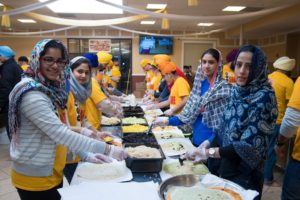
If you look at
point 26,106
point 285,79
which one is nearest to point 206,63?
point 26,106

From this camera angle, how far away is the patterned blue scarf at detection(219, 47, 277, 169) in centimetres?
119

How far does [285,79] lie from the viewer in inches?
115

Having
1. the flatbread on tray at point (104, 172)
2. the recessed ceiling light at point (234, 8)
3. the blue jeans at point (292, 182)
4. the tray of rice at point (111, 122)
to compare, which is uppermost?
the recessed ceiling light at point (234, 8)

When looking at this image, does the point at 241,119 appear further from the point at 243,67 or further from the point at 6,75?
the point at 6,75

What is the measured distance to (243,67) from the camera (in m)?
1.26

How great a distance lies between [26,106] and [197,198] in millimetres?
803

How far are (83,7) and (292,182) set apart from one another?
574cm

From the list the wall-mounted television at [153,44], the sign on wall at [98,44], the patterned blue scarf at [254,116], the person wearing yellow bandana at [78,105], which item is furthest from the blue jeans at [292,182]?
the sign on wall at [98,44]

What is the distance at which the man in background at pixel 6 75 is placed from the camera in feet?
11.7

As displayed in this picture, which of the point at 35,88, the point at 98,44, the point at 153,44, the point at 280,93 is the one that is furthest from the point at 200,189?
the point at 98,44

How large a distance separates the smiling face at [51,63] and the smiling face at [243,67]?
0.85 metres

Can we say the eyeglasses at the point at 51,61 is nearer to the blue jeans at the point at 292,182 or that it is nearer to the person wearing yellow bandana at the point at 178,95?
the blue jeans at the point at 292,182

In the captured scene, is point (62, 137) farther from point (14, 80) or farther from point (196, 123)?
point (14, 80)

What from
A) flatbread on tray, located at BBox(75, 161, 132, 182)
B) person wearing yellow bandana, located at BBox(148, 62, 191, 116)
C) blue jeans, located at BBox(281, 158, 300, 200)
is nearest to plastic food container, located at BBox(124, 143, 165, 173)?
flatbread on tray, located at BBox(75, 161, 132, 182)
